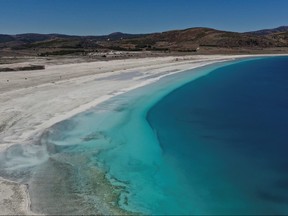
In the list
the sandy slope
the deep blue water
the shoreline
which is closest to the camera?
the deep blue water

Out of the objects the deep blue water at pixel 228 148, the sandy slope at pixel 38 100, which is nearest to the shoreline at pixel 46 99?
the sandy slope at pixel 38 100

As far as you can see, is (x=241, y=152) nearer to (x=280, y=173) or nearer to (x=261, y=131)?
(x=280, y=173)

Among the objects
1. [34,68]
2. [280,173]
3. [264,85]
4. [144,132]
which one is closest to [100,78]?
[34,68]

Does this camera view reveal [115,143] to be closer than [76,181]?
No

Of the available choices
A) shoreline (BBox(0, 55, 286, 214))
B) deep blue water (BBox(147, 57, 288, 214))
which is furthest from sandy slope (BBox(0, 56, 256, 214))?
deep blue water (BBox(147, 57, 288, 214))

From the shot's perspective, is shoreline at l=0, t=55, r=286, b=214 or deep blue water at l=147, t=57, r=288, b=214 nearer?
deep blue water at l=147, t=57, r=288, b=214

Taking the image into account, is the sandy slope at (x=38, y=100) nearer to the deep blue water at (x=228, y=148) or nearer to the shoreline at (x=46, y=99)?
the shoreline at (x=46, y=99)

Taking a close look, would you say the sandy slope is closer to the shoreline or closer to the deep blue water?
the shoreline

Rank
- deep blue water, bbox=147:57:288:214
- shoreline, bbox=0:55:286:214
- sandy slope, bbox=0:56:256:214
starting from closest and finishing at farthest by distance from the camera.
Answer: deep blue water, bbox=147:57:288:214, sandy slope, bbox=0:56:256:214, shoreline, bbox=0:55:286:214

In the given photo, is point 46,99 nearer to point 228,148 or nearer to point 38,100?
point 38,100
